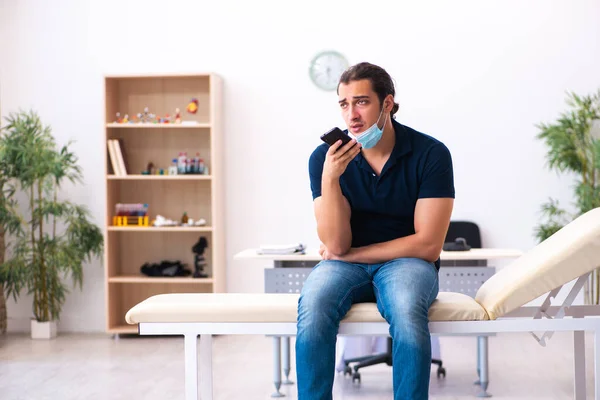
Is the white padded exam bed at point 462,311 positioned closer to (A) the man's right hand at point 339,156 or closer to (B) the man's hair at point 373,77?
(A) the man's right hand at point 339,156

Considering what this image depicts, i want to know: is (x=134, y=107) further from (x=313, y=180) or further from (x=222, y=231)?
(x=313, y=180)

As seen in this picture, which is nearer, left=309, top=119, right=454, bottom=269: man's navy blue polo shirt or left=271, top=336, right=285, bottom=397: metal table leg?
left=309, top=119, right=454, bottom=269: man's navy blue polo shirt

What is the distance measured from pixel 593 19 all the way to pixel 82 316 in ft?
13.0

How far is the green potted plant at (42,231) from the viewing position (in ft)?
16.7

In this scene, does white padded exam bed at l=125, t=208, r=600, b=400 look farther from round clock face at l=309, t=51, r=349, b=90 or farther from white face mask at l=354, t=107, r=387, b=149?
round clock face at l=309, t=51, r=349, b=90

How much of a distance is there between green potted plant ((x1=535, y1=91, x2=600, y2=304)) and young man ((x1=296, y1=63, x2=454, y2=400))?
275 cm

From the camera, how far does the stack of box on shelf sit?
5.29m

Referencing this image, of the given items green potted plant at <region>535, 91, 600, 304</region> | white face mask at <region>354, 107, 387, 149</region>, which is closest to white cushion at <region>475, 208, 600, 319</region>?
white face mask at <region>354, 107, 387, 149</region>

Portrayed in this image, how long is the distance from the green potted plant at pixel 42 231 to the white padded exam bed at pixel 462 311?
2.83 meters

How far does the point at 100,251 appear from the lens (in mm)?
5344

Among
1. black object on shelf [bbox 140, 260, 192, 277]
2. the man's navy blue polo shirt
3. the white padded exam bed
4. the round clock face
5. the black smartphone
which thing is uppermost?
the round clock face

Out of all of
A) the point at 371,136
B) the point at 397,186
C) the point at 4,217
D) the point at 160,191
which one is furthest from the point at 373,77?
the point at 4,217

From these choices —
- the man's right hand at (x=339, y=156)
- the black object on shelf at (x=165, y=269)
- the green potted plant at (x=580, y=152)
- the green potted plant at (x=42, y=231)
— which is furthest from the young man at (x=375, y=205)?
the green potted plant at (x=42, y=231)

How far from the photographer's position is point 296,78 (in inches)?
215
